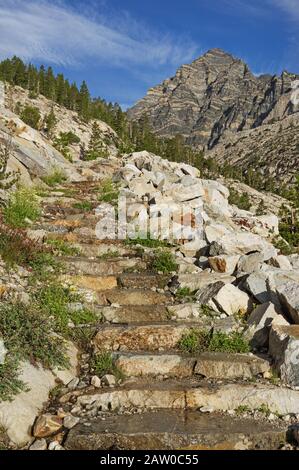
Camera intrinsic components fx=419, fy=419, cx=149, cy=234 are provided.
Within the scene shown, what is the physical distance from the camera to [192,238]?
49.8 feet

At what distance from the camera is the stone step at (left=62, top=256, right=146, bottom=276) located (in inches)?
459

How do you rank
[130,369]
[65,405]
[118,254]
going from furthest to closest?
[118,254] < [130,369] < [65,405]

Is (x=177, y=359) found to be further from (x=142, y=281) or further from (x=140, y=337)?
(x=142, y=281)

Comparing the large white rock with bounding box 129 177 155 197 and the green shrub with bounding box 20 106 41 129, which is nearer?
the large white rock with bounding box 129 177 155 197

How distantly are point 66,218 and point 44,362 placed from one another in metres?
10.1

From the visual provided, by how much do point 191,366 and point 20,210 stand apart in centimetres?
995

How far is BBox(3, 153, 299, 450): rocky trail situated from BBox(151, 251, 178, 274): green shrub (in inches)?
3.7

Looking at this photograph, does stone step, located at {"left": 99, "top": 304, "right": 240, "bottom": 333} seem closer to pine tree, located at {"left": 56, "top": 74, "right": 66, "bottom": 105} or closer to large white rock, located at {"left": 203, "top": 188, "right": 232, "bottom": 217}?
large white rock, located at {"left": 203, "top": 188, "right": 232, "bottom": 217}

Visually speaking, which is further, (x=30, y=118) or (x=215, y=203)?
(x=30, y=118)

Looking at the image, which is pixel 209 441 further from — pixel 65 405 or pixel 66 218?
pixel 66 218

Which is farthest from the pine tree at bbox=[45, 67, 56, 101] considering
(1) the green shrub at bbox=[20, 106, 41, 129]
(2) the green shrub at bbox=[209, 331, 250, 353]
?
(2) the green shrub at bbox=[209, 331, 250, 353]

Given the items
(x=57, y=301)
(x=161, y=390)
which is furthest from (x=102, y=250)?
(x=161, y=390)

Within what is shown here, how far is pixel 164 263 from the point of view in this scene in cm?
1232
